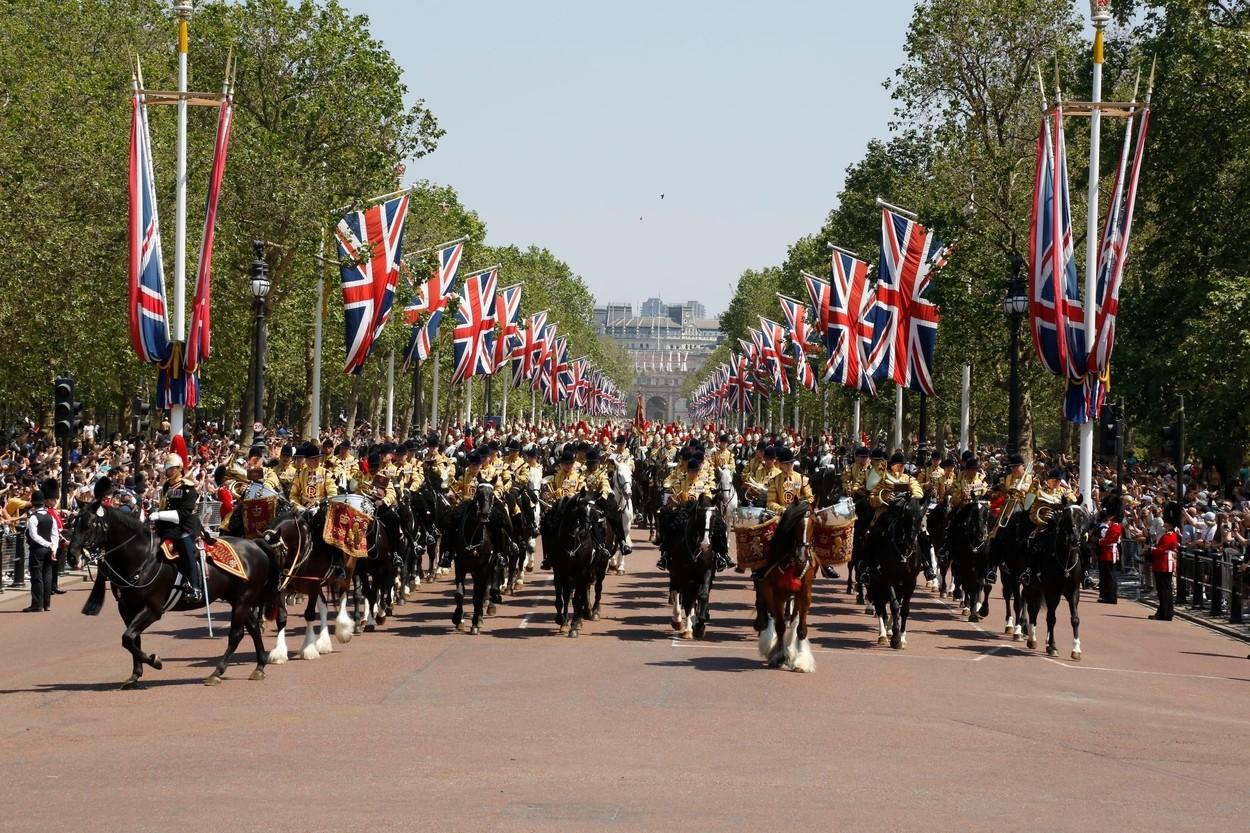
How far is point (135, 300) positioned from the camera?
27.1 metres

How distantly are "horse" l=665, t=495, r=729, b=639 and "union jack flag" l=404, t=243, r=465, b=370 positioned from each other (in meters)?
25.5

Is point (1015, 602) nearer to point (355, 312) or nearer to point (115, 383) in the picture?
point (355, 312)

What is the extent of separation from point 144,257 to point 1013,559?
15180mm

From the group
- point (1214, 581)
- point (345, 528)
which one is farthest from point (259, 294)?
point (1214, 581)

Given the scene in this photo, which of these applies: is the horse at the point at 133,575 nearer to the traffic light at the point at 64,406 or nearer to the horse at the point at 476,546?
the horse at the point at 476,546

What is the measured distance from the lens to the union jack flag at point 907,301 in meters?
37.0

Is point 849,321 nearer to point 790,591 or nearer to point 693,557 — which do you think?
point 693,557

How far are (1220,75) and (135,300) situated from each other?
23964 mm

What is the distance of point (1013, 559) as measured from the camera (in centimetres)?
2062

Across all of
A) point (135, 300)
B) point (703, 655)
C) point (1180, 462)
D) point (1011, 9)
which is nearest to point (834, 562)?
point (703, 655)

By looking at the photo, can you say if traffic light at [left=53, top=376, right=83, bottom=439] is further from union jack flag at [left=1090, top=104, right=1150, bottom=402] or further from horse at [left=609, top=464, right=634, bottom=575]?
union jack flag at [left=1090, top=104, right=1150, bottom=402]

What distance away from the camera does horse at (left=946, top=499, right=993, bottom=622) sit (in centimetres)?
2323

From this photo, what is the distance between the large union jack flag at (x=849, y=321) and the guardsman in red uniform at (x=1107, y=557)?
13.1 m

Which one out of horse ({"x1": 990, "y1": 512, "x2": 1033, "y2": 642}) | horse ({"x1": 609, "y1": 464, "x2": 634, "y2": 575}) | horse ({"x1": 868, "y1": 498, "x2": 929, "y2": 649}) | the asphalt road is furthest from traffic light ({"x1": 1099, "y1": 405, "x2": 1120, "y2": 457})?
horse ({"x1": 868, "y1": 498, "x2": 929, "y2": 649})
